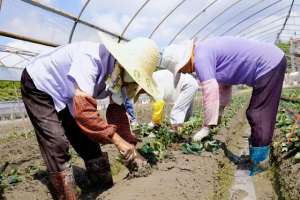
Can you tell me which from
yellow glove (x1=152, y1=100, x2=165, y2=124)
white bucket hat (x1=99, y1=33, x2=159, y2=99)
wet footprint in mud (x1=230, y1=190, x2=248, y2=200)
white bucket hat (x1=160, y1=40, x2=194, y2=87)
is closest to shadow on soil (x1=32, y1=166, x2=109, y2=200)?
wet footprint in mud (x1=230, y1=190, x2=248, y2=200)

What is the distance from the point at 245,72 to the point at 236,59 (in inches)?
6.0

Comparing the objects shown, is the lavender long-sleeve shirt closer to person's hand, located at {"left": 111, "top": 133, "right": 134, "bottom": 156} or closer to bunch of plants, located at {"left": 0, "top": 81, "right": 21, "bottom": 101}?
person's hand, located at {"left": 111, "top": 133, "right": 134, "bottom": 156}

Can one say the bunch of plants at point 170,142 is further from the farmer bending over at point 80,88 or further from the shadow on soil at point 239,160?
the farmer bending over at point 80,88

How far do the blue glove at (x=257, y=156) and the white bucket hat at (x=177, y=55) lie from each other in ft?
3.38

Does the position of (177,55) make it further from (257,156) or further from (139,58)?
(139,58)

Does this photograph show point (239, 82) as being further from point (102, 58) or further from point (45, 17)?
point (45, 17)

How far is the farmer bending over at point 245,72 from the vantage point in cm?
370

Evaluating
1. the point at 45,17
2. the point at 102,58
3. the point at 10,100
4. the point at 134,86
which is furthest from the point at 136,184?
the point at 10,100

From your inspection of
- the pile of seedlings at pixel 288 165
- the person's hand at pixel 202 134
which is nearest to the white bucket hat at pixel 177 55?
the person's hand at pixel 202 134

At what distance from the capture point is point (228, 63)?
382 cm

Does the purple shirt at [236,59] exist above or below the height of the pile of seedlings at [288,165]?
above

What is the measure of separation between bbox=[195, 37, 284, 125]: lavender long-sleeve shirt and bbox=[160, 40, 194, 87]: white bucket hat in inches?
3.5

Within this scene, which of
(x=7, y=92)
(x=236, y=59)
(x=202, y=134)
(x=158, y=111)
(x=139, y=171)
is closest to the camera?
(x=139, y=171)

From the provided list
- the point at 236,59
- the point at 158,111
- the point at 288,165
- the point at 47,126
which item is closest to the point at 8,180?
the point at 47,126
